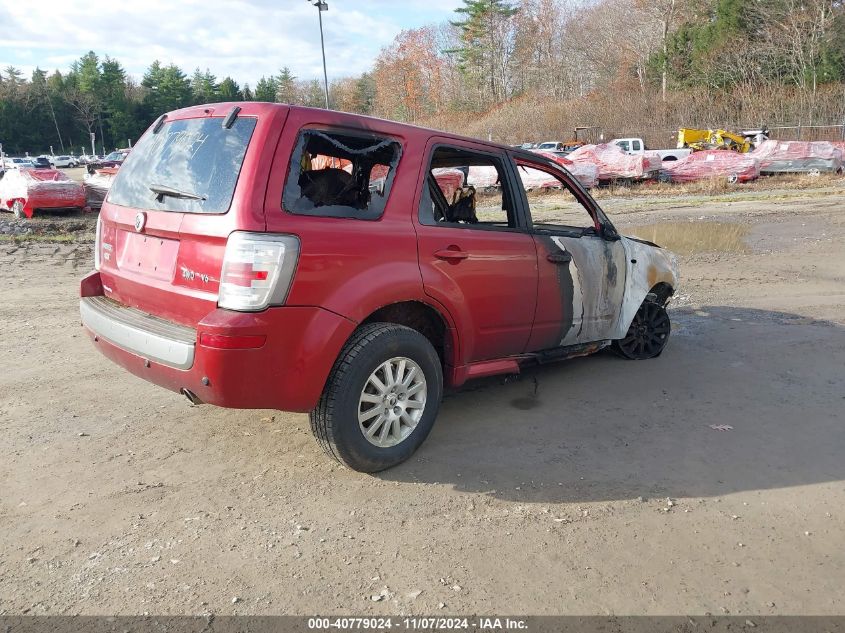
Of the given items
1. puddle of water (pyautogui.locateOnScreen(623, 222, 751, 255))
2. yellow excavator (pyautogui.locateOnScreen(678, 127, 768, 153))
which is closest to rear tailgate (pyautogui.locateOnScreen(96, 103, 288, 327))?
puddle of water (pyautogui.locateOnScreen(623, 222, 751, 255))

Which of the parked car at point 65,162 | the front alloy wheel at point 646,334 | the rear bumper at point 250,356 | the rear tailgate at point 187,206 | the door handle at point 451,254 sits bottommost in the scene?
the front alloy wheel at point 646,334

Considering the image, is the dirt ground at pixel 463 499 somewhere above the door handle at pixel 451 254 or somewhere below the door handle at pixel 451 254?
below

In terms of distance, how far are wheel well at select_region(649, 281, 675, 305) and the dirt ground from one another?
566 millimetres

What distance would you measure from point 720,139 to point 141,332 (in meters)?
37.8

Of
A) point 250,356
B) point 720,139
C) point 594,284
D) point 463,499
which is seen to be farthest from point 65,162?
point 463,499

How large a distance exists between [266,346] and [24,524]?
1.46 meters

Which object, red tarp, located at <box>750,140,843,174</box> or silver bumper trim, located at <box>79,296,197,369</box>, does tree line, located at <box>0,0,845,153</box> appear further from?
silver bumper trim, located at <box>79,296,197,369</box>

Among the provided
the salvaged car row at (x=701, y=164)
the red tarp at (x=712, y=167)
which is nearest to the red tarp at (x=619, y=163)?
the salvaged car row at (x=701, y=164)

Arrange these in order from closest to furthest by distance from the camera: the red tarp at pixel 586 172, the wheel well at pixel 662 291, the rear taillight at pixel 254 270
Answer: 1. the rear taillight at pixel 254 270
2. the wheel well at pixel 662 291
3. the red tarp at pixel 586 172

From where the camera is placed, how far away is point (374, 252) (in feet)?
11.4

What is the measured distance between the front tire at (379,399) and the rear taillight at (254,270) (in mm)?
554

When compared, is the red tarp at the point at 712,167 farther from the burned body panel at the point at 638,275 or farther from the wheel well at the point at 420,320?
the wheel well at the point at 420,320

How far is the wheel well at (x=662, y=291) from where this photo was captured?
19.4 feet

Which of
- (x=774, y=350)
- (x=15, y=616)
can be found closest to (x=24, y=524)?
(x=15, y=616)
